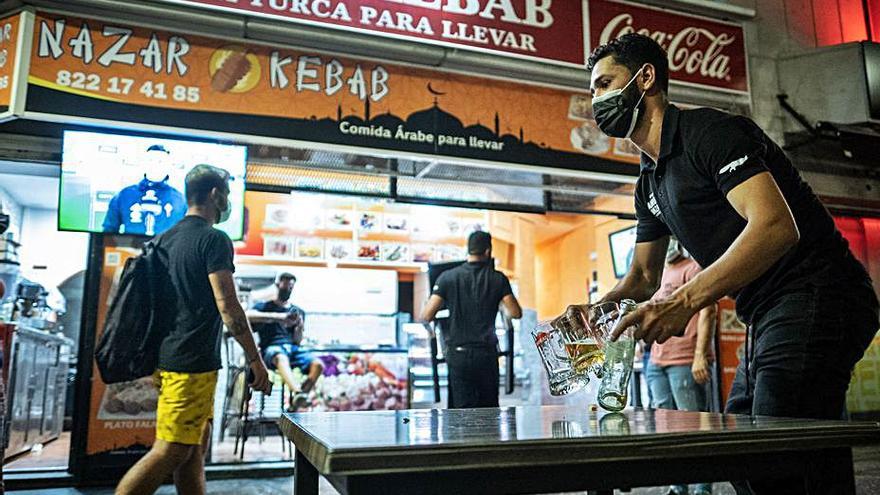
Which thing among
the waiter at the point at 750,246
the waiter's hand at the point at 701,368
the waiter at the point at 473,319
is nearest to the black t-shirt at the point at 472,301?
the waiter at the point at 473,319

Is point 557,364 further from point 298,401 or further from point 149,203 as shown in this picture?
point 298,401

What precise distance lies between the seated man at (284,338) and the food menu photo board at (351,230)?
2.63m

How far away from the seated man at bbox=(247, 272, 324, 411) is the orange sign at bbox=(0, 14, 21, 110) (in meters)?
2.29

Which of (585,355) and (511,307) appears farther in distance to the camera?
(511,307)

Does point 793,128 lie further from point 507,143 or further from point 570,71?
point 507,143

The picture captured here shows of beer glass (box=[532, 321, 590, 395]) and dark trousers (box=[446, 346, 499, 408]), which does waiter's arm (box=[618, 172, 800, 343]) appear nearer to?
beer glass (box=[532, 321, 590, 395])

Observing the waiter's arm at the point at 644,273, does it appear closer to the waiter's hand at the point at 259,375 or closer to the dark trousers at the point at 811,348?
the dark trousers at the point at 811,348

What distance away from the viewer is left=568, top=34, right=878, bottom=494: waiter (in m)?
1.48

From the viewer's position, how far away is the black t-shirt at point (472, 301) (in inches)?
162

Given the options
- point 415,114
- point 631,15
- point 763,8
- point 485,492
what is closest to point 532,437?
point 485,492

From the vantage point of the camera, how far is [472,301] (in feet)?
13.6

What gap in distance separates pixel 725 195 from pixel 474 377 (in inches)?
103

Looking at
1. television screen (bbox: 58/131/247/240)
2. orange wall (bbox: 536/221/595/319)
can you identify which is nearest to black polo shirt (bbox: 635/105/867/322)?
television screen (bbox: 58/131/247/240)

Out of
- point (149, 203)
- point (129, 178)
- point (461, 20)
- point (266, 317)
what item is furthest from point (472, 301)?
point (129, 178)
